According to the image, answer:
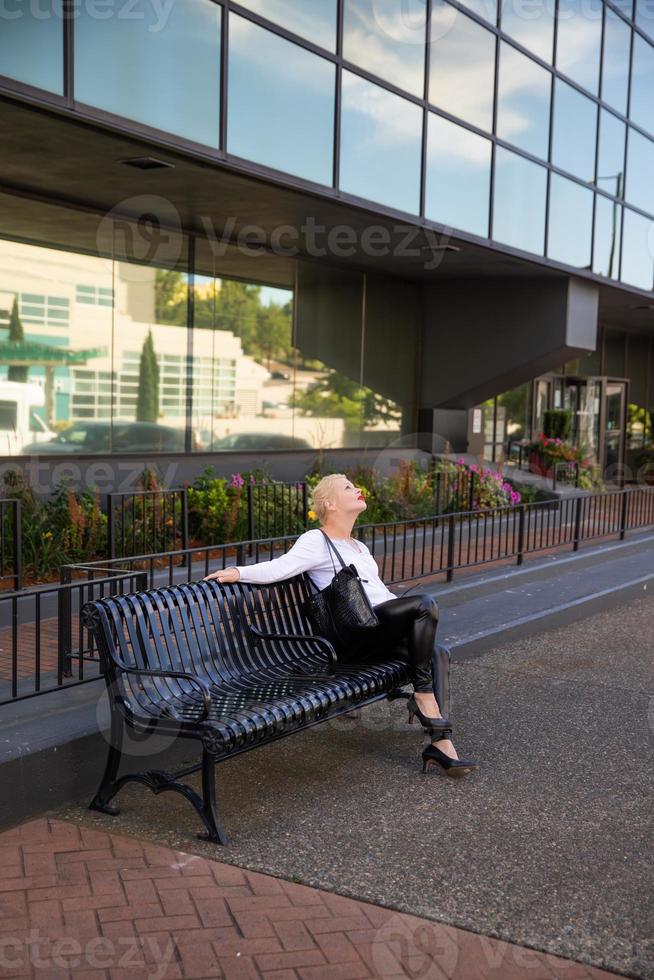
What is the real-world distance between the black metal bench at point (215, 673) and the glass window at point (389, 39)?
8321 millimetres

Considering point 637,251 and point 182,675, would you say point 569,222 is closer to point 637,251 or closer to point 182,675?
point 637,251

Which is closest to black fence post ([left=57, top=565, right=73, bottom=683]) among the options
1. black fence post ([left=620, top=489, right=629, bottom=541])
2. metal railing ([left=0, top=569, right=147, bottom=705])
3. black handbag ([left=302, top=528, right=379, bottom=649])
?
metal railing ([left=0, top=569, right=147, bottom=705])

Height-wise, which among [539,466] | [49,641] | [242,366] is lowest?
[49,641]

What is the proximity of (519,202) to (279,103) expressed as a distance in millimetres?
5594

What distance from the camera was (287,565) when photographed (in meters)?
5.44

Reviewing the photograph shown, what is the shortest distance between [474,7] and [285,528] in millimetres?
8082

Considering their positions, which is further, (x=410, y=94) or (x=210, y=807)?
(x=410, y=94)

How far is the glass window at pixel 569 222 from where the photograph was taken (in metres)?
15.8

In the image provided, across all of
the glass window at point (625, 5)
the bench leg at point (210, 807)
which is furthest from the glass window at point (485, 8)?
the bench leg at point (210, 807)

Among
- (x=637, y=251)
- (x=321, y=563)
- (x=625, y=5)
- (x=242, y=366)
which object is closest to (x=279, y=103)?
(x=242, y=366)

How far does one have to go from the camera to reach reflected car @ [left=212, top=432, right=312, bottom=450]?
47.7 ft

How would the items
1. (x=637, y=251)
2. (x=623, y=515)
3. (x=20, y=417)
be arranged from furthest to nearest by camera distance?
(x=637, y=251), (x=623, y=515), (x=20, y=417)

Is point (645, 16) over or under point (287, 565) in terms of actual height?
over

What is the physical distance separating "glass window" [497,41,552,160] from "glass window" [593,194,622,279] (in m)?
1.94
